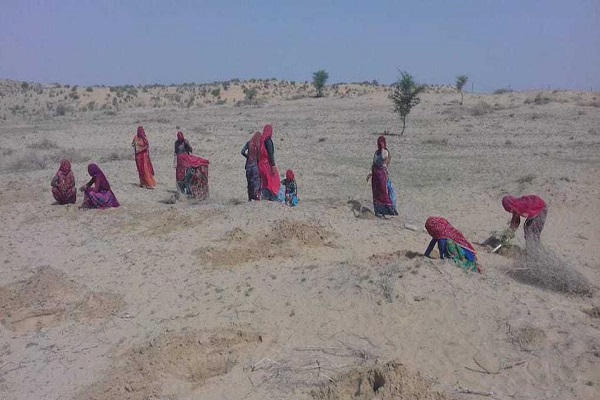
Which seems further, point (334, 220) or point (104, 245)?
point (334, 220)

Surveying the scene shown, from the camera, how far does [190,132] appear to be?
22.4 meters

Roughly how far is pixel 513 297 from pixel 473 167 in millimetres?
10809

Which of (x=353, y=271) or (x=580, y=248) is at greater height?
(x=353, y=271)

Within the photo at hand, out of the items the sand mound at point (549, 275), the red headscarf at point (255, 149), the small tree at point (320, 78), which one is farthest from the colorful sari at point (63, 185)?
the small tree at point (320, 78)

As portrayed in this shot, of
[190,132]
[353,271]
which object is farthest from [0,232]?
[190,132]

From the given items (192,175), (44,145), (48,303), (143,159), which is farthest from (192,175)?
(44,145)

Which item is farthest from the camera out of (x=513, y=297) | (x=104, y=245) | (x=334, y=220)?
(x=334, y=220)

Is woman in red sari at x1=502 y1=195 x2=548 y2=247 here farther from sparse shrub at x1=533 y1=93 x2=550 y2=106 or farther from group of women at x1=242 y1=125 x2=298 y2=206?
sparse shrub at x1=533 y1=93 x2=550 y2=106

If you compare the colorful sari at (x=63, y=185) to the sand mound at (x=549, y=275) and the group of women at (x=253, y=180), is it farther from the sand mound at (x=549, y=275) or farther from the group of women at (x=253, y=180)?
the sand mound at (x=549, y=275)

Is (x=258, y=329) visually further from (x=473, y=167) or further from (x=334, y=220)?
(x=473, y=167)

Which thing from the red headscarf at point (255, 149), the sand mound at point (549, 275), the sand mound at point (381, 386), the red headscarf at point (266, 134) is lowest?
the sand mound at point (381, 386)

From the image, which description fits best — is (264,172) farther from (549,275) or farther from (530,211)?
(549,275)

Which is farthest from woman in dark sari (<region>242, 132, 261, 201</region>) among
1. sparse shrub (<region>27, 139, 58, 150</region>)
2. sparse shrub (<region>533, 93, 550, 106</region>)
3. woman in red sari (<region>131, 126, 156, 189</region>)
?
sparse shrub (<region>533, 93, 550, 106</region>)

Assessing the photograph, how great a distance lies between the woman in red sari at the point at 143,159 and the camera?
12.5 meters
